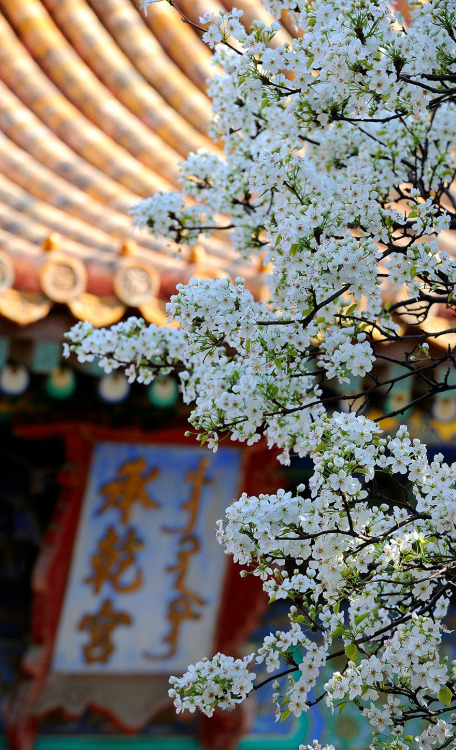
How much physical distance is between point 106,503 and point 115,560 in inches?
8.9

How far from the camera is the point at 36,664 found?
435cm

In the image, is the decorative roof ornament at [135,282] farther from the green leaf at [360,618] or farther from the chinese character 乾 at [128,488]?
the green leaf at [360,618]

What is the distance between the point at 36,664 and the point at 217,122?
230 cm

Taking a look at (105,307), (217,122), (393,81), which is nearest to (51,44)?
(105,307)

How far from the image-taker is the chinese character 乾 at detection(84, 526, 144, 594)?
4387 mm

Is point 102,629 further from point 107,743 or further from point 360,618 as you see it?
point 360,618

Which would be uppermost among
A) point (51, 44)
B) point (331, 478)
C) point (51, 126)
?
point (51, 44)

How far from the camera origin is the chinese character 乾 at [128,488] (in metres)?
4.35

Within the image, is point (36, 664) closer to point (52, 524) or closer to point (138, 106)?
point (52, 524)

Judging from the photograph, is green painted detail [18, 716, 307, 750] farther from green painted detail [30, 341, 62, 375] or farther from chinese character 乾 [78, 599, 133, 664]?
green painted detail [30, 341, 62, 375]

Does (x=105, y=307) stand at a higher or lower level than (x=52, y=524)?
higher

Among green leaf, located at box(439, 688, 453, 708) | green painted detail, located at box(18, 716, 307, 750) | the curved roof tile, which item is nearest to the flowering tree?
green leaf, located at box(439, 688, 453, 708)

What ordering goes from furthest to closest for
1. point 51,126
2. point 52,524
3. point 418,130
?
point 51,126, point 52,524, point 418,130

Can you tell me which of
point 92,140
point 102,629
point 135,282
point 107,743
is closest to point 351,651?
point 135,282
